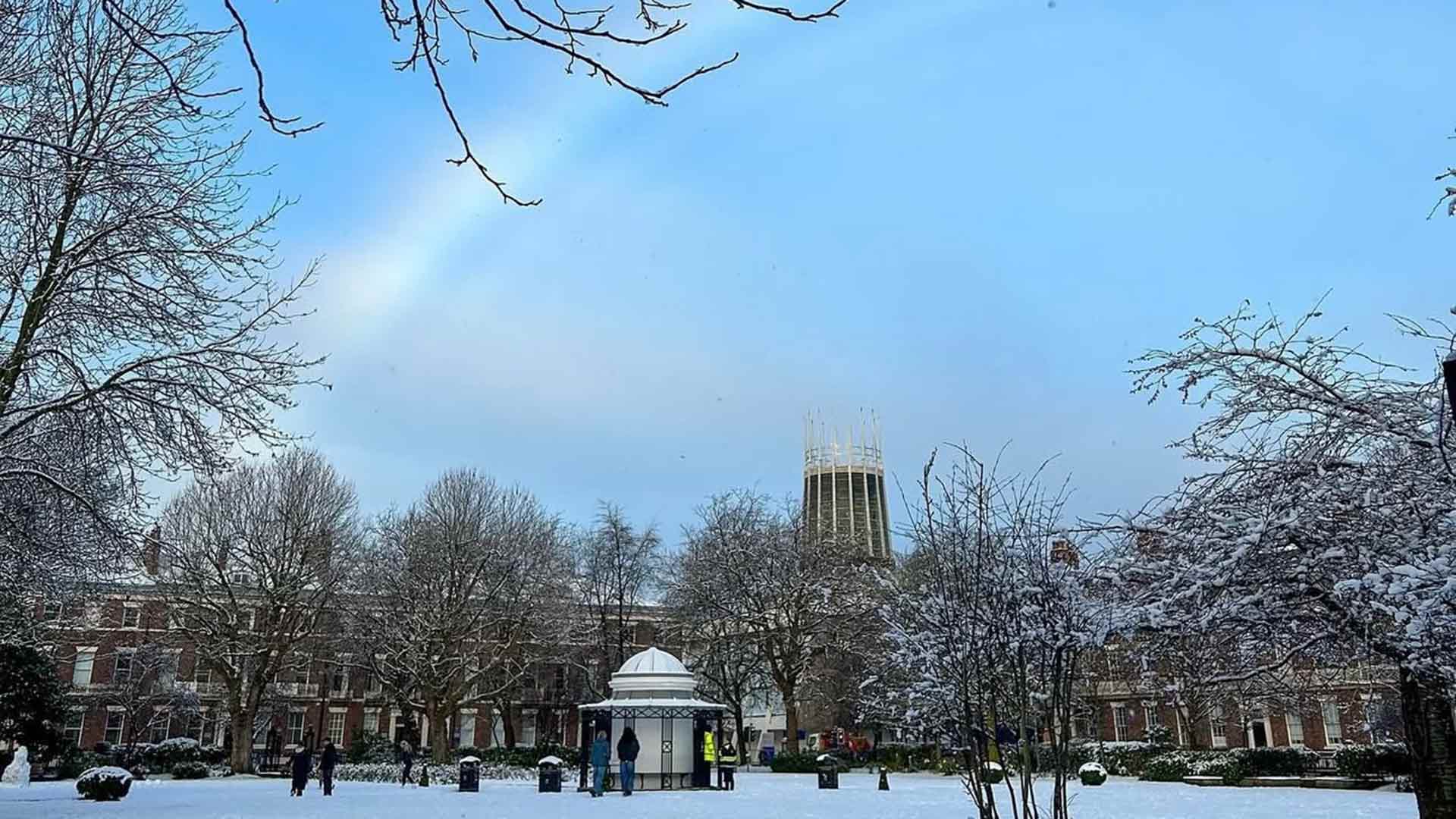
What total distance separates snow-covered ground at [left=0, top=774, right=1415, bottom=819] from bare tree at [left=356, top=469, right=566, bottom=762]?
7.42 meters

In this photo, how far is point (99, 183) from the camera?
11.2 meters

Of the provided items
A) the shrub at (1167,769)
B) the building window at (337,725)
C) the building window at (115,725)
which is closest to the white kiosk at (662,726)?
the shrub at (1167,769)

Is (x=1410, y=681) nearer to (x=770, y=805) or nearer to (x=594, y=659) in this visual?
(x=770, y=805)

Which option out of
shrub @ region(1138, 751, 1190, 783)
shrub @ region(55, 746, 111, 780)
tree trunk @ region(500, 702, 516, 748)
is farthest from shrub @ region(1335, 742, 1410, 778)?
shrub @ region(55, 746, 111, 780)

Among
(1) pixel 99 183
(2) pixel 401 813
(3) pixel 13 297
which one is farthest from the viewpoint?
(2) pixel 401 813

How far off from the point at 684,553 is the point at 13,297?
115 ft

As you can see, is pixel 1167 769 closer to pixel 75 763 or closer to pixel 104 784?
pixel 104 784

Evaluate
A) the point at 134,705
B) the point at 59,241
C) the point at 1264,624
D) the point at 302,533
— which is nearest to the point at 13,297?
the point at 59,241

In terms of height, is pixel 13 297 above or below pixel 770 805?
above

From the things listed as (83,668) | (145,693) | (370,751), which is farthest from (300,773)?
(83,668)

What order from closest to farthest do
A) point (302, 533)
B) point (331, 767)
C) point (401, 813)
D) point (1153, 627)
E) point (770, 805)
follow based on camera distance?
point (1153, 627), point (401, 813), point (770, 805), point (331, 767), point (302, 533)

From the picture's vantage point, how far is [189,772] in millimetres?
32562

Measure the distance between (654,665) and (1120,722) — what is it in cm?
3565

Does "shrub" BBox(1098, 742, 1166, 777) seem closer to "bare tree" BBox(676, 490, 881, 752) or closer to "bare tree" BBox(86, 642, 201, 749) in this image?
"bare tree" BBox(676, 490, 881, 752)
